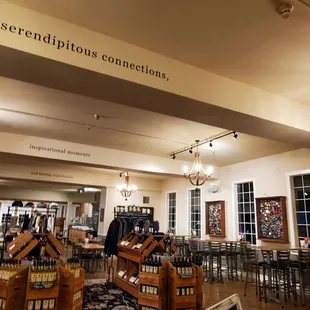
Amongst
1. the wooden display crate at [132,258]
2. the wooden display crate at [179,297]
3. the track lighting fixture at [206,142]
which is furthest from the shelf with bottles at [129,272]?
the track lighting fixture at [206,142]

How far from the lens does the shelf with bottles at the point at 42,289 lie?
324 cm

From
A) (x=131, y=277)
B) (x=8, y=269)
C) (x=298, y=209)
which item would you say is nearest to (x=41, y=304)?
(x=8, y=269)

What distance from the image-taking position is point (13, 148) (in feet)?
20.2

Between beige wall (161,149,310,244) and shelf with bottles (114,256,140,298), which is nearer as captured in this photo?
shelf with bottles (114,256,140,298)

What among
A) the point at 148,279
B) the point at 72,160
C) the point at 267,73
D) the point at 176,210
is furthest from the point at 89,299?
the point at 176,210

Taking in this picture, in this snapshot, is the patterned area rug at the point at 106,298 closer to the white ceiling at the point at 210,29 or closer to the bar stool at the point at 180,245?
the bar stool at the point at 180,245

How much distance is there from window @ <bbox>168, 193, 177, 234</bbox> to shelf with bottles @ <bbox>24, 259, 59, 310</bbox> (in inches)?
326

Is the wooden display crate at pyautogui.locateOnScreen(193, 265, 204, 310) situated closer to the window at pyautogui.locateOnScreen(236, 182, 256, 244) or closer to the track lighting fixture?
the track lighting fixture

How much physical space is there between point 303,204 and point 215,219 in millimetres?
2972

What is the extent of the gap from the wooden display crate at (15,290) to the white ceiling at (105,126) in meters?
2.48

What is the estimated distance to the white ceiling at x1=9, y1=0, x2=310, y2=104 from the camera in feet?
8.12

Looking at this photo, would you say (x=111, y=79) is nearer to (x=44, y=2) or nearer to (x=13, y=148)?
(x=44, y=2)

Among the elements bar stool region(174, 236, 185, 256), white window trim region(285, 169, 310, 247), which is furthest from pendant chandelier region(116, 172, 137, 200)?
white window trim region(285, 169, 310, 247)

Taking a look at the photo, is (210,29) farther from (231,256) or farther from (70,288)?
(231,256)
